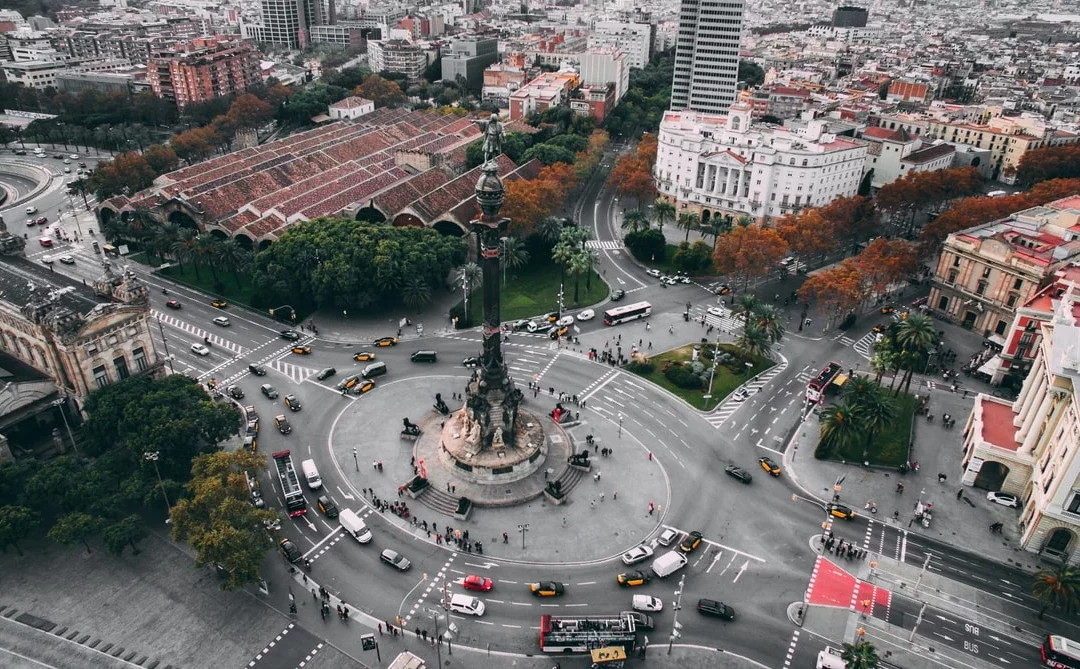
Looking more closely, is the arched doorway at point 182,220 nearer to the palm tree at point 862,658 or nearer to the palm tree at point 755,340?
the palm tree at point 755,340

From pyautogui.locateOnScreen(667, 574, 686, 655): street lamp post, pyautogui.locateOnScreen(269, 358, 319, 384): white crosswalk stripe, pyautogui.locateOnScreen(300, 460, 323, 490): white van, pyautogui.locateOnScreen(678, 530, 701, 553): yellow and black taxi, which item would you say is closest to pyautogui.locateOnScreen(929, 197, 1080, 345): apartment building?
pyautogui.locateOnScreen(678, 530, 701, 553): yellow and black taxi

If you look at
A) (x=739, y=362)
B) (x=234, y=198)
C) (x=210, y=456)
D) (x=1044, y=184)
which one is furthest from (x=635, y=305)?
(x=1044, y=184)

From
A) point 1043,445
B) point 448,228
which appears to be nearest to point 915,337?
point 1043,445

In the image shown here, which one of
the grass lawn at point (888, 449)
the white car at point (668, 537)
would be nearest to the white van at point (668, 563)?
the white car at point (668, 537)

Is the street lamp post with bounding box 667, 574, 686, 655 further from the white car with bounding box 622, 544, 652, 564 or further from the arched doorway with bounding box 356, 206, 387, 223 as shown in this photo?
the arched doorway with bounding box 356, 206, 387, 223

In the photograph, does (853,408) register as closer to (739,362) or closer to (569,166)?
(739,362)

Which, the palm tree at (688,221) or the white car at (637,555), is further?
the palm tree at (688,221)

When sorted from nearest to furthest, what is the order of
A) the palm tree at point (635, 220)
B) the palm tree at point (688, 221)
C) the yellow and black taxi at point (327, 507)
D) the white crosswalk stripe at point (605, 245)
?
the yellow and black taxi at point (327, 507) → the palm tree at point (635, 220) → the palm tree at point (688, 221) → the white crosswalk stripe at point (605, 245)

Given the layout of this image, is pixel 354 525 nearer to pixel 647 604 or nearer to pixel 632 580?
pixel 632 580
